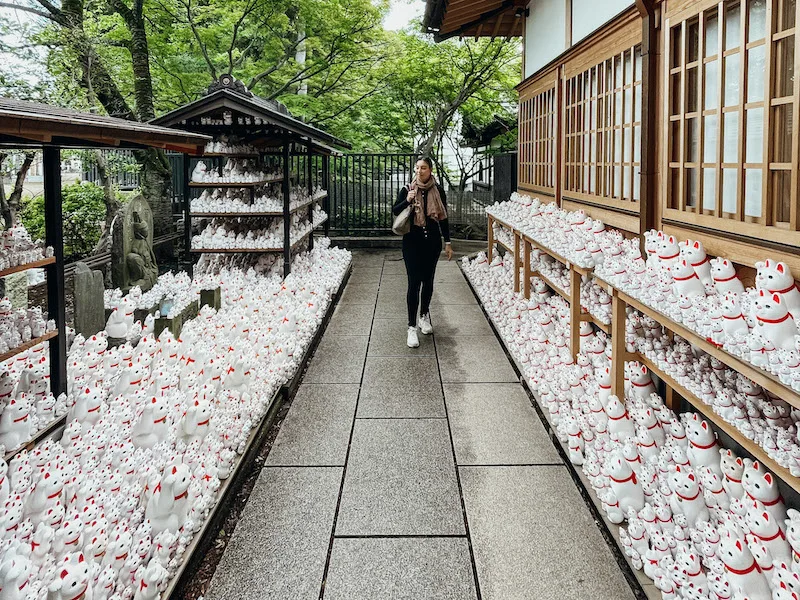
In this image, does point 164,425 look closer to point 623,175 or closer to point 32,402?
point 32,402

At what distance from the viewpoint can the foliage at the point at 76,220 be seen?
13.4 meters

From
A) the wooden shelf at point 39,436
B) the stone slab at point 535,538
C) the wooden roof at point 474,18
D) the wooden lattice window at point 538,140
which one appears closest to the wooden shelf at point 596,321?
the stone slab at point 535,538

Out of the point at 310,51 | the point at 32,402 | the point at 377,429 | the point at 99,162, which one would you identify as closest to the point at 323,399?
the point at 377,429

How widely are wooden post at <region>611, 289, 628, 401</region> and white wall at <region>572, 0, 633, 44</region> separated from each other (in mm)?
2600

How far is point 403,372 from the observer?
22.1 feet

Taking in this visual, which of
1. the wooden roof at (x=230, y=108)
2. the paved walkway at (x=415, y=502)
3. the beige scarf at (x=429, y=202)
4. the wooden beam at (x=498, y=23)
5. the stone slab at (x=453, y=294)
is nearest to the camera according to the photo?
the paved walkway at (x=415, y=502)

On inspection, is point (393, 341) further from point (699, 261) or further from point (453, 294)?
point (699, 261)

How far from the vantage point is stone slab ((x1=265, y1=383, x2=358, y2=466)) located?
473 centimetres

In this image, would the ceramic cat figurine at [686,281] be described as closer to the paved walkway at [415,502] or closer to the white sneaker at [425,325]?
the paved walkway at [415,502]

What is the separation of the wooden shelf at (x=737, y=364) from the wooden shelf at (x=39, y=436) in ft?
11.3

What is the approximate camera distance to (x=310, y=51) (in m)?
15.8

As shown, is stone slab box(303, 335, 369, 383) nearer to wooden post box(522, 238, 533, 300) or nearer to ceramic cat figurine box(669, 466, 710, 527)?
wooden post box(522, 238, 533, 300)

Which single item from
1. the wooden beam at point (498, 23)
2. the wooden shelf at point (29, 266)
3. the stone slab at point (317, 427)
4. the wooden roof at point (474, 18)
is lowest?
the stone slab at point (317, 427)

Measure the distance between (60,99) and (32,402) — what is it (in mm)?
8558
